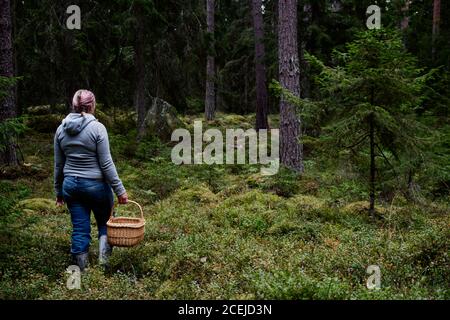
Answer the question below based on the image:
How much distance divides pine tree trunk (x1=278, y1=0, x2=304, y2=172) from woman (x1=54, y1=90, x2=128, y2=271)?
6574mm

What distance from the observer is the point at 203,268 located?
5.66m

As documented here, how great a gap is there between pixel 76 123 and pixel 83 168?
1.86ft

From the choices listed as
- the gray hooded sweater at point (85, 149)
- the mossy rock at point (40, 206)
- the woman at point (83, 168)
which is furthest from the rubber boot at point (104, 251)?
the mossy rock at point (40, 206)

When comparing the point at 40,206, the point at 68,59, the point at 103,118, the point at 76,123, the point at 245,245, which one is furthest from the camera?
the point at 103,118

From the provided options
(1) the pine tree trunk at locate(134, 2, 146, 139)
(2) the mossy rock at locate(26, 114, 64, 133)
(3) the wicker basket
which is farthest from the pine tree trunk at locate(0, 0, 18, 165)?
(3) the wicker basket

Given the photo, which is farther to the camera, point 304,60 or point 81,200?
point 304,60

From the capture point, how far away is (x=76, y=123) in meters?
5.59

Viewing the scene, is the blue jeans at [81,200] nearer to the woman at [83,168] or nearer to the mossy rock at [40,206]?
the woman at [83,168]

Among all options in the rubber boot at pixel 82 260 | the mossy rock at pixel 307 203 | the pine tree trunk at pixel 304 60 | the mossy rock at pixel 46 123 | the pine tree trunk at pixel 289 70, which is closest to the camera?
the rubber boot at pixel 82 260

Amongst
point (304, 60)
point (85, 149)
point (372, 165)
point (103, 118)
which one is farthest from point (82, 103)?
point (103, 118)

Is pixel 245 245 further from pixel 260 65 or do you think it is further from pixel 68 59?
pixel 260 65

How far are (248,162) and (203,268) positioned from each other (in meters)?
9.04

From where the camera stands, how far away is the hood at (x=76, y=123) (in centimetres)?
559

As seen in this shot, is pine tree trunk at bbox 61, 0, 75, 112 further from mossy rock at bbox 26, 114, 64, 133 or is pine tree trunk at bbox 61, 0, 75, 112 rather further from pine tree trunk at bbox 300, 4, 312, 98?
pine tree trunk at bbox 300, 4, 312, 98
